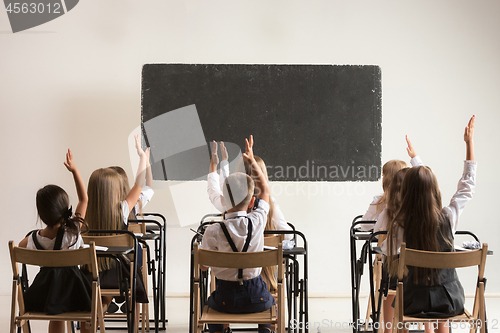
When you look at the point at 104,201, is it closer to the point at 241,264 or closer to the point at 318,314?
the point at 241,264

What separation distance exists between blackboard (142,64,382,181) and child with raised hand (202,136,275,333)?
7.02 feet

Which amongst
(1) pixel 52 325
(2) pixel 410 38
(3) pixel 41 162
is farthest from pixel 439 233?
(3) pixel 41 162

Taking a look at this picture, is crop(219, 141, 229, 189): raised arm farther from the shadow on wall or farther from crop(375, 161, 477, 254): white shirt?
crop(375, 161, 477, 254): white shirt

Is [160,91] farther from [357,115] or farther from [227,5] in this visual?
[357,115]

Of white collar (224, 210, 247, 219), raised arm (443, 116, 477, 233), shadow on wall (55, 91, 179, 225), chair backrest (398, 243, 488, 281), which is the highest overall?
shadow on wall (55, 91, 179, 225)

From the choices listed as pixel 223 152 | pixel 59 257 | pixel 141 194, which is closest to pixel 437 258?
pixel 59 257

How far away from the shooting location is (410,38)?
15.1ft

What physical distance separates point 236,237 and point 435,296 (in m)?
1.05

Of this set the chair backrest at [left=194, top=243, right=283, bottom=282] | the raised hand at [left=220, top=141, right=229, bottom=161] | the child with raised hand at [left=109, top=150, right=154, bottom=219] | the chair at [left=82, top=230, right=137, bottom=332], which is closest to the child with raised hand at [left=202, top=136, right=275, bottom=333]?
the chair backrest at [left=194, top=243, right=283, bottom=282]

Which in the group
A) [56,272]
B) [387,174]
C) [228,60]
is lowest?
[56,272]

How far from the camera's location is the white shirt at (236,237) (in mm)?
2273

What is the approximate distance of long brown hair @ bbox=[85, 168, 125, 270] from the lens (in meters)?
2.87

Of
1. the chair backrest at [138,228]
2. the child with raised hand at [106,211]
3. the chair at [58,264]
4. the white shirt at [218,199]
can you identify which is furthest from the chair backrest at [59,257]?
the chair backrest at [138,228]

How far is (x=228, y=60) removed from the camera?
4.58 m
